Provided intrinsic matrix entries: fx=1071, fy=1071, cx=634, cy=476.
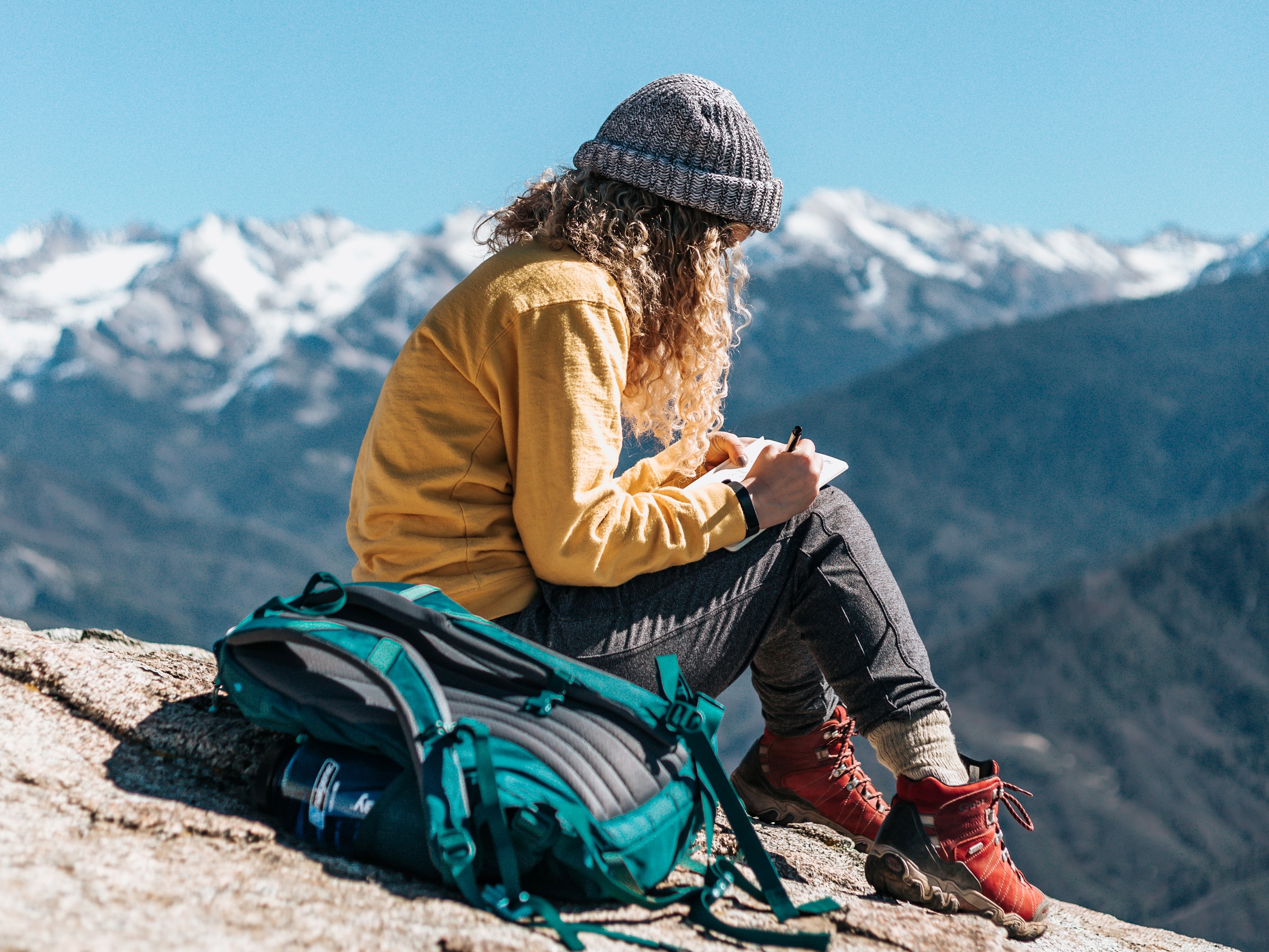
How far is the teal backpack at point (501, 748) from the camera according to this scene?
204cm

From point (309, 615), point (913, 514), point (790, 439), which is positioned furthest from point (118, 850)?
point (913, 514)

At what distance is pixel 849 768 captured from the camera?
3.33 metres

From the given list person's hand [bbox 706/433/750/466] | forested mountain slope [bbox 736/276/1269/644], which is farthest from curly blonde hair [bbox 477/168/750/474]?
forested mountain slope [bbox 736/276/1269/644]

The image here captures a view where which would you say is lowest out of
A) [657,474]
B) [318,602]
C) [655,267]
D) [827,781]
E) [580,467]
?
[827,781]

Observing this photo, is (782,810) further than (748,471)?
Yes

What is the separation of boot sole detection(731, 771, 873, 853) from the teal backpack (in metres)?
0.94

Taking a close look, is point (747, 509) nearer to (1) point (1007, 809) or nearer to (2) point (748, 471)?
(2) point (748, 471)

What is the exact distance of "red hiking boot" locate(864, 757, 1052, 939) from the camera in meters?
2.69

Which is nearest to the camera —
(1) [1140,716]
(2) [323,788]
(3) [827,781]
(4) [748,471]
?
(2) [323,788]

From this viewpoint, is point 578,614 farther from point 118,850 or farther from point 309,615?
point 118,850

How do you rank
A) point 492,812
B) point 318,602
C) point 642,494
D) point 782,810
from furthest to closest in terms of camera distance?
point 782,810 → point 642,494 → point 318,602 → point 492,812

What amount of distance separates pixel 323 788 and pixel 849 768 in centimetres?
172

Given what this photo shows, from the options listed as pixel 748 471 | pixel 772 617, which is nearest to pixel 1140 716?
pixel 772 617

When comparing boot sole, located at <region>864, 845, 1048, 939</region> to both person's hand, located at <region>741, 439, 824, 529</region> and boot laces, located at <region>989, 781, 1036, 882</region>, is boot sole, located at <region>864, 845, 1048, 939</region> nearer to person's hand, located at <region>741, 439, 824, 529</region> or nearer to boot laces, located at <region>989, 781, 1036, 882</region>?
boot laces, located at <region>989, 781, 1036, 882</region>
